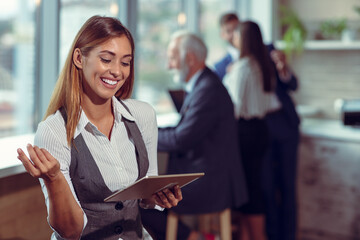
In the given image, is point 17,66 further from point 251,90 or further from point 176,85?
point 176,85

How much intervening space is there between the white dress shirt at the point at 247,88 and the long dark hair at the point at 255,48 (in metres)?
0.03

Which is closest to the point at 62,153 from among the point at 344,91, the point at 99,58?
the point at 99,58

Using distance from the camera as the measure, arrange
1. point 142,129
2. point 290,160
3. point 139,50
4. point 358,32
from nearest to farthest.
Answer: point 142,129 < point 139,50 < point 290,160 < point 358,32

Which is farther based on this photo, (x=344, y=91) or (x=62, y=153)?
(x=344, y=91)

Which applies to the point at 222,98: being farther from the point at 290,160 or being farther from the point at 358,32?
the point at 358,32

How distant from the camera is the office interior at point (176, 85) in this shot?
2582 millimetres

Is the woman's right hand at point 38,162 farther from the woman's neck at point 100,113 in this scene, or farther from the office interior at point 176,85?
the office interior at point 176,85

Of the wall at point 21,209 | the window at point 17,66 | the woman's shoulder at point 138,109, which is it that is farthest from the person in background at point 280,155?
the woman's shoulder at point 138,109

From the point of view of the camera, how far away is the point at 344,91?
4.65 meters

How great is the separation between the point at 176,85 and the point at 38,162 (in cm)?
297

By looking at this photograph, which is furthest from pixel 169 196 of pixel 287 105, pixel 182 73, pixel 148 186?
pixel 287 105

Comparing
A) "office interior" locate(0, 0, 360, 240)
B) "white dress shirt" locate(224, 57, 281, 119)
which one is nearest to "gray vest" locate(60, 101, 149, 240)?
"office interior" locate(0, 0, 360, 240)

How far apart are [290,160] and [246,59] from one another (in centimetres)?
97

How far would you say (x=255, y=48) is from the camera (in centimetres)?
343
